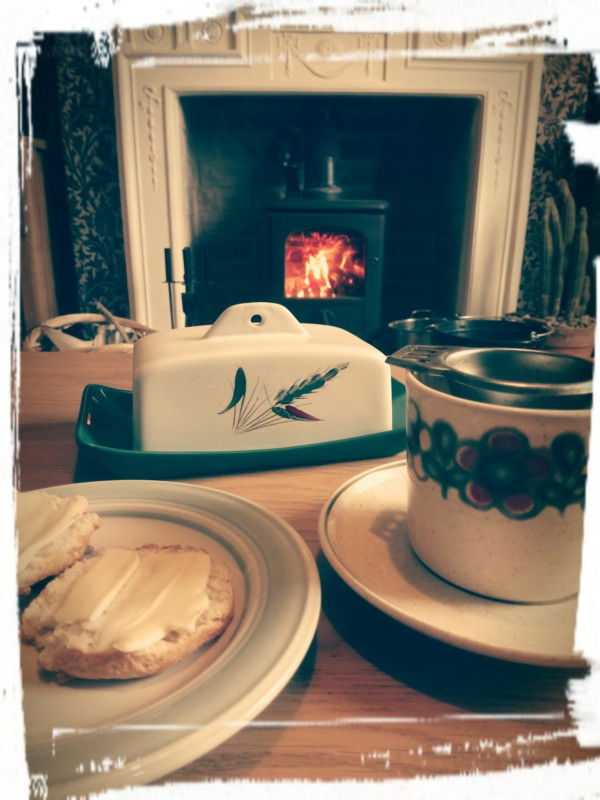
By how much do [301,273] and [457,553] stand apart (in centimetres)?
185

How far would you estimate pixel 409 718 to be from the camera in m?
0.22

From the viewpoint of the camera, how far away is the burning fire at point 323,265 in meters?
2.00

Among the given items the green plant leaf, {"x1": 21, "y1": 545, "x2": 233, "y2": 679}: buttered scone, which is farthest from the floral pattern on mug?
the green plant leaf

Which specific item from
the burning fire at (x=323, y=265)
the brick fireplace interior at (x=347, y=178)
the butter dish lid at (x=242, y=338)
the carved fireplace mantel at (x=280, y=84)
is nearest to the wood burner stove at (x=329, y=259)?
the burning fire at (x=323, y=265)

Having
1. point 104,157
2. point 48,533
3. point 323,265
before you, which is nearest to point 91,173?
point 104,157

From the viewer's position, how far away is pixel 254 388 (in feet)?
1.50

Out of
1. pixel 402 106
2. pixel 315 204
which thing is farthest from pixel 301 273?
pixel 402 106

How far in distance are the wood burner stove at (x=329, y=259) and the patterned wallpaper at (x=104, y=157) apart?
0.64 meters

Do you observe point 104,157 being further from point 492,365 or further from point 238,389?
point 492,365

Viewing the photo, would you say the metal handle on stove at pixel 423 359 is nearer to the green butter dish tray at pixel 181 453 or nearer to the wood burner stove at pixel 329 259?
the green butter dish tray at pixel 181 453

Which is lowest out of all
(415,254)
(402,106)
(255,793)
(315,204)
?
(255,793)

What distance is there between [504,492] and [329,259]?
73.5 inches

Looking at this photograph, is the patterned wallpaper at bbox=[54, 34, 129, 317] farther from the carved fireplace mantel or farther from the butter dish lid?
the butter dish lid

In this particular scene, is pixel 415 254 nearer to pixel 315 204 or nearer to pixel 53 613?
pixel 315 204
